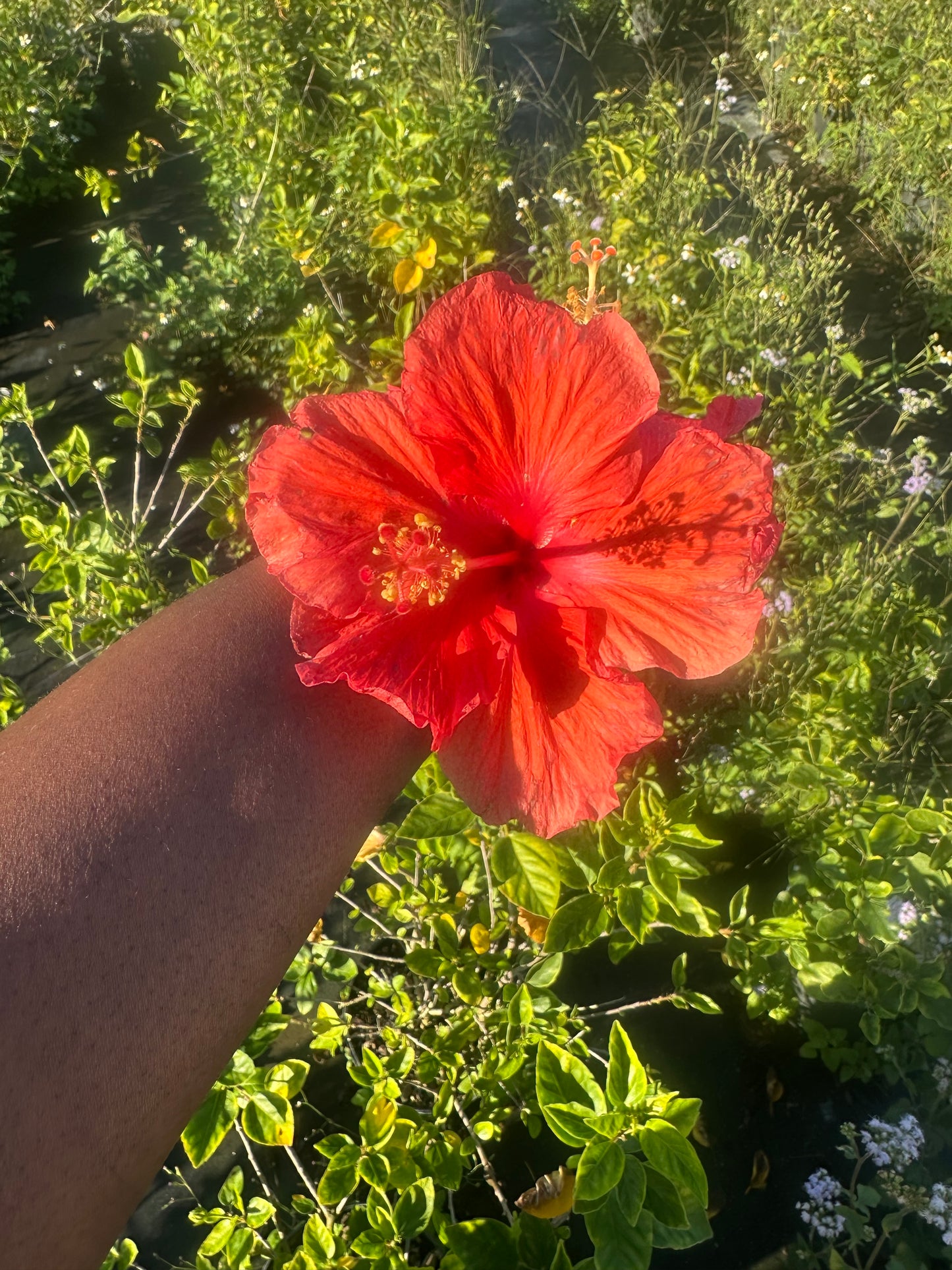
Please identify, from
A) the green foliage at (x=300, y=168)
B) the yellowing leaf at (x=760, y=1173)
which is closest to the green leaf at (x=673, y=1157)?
the yellowing leaf at (x=760, y=1173)

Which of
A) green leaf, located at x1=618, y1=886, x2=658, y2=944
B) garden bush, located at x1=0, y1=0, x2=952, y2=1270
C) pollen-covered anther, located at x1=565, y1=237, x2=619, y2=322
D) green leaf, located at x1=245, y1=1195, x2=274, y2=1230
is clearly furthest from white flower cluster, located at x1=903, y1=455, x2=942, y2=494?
green leaf, located at x1=245, y1=1195, x2=274, y2=1230

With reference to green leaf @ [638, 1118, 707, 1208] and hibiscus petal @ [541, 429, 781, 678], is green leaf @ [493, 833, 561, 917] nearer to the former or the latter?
green leaf @ [638, 1118, 707, 1208]

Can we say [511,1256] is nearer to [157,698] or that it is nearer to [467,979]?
[467,979]

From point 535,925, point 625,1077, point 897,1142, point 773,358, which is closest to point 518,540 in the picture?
point 625,1077

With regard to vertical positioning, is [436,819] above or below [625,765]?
above

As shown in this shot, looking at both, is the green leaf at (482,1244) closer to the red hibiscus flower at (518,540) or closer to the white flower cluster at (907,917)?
the red hibiscus flower at (518,540)

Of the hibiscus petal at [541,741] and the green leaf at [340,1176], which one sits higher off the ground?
the hibiscus petal at [541,741]

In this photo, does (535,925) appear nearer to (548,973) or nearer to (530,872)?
(548,973)
